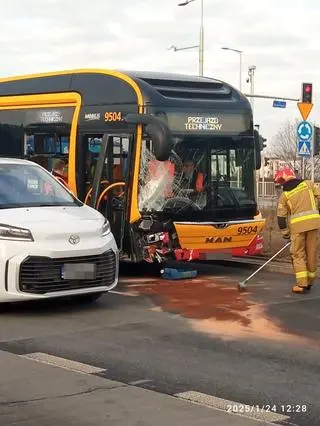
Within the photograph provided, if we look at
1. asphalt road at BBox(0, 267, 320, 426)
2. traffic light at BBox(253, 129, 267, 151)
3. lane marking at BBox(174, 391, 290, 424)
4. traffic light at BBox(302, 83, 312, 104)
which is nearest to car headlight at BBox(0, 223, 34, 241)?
asphalt road at BBox(0, 267, 320, 426)

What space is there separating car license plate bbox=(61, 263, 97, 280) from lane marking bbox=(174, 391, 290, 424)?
3.24 metres

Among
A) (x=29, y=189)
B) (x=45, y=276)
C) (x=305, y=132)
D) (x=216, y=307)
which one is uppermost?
(x=305, y=132)

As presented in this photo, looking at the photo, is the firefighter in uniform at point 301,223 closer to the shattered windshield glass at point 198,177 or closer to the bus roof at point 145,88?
the shattered windshield glass at point 198,177

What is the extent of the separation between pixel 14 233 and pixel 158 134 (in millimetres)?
3158

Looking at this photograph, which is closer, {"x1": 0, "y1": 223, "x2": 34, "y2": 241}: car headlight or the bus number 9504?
{"x1": 0, "y1": 223, "x2": 34, "y2": 241}: car headlight

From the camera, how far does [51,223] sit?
853 cm

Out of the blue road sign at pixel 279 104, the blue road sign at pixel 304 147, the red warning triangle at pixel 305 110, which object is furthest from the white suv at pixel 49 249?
the blue road sign at pixel 279 104

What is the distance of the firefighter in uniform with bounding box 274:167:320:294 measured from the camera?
404 inches

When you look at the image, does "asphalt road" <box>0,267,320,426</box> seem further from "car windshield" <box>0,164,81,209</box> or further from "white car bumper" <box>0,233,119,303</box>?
"car windshield" <box>0,164,81,209</box>

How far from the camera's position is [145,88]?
11.1 meters

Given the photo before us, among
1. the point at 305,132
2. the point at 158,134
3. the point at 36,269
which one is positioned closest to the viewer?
the point at 36,269

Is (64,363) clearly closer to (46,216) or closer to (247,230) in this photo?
(46,216)

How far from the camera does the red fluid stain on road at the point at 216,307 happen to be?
25.7ft

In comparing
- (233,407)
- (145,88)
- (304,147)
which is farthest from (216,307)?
(304,147)
